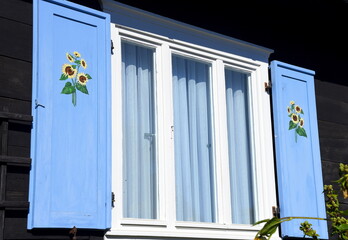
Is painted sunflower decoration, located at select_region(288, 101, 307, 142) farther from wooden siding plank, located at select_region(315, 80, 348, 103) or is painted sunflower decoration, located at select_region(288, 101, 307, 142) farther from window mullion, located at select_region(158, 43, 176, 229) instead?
window mullion, located at select_region(158, 43, 176, 229)

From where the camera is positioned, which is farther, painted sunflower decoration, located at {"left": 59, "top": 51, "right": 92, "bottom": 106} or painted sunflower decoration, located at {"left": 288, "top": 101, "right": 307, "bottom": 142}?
painted sunflower decoration, located at {"left": 288, "top": 101, "right": 307, "bottom": 142}

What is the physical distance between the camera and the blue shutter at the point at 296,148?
5.03 meters

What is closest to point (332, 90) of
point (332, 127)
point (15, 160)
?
point (332, 127)

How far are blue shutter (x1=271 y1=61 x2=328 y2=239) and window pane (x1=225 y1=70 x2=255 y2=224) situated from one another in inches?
9.5

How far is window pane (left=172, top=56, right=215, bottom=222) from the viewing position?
4.59 m

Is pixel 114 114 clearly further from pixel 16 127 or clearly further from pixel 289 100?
pixel 289 100

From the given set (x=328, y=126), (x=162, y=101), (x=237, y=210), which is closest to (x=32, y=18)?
(x=162, y=101)

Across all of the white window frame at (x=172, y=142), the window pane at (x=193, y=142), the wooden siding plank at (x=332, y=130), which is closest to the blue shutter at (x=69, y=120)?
the white window frame at (x=172, y=142)

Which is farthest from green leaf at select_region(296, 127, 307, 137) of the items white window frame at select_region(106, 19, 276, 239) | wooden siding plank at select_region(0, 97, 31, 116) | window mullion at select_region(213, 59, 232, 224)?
wooden siding plank at select_region(0, 97, 31, 116)

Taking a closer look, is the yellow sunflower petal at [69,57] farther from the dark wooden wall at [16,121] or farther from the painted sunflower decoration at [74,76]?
the dark wooden wall at [16,121]

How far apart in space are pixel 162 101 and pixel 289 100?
131 centimetres

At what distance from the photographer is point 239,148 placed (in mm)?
5027

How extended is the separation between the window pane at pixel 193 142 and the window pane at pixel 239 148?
22 cm

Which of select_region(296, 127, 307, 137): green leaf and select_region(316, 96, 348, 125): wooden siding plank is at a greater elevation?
select_region(316, 96, 348, 125): wooden siding plank
